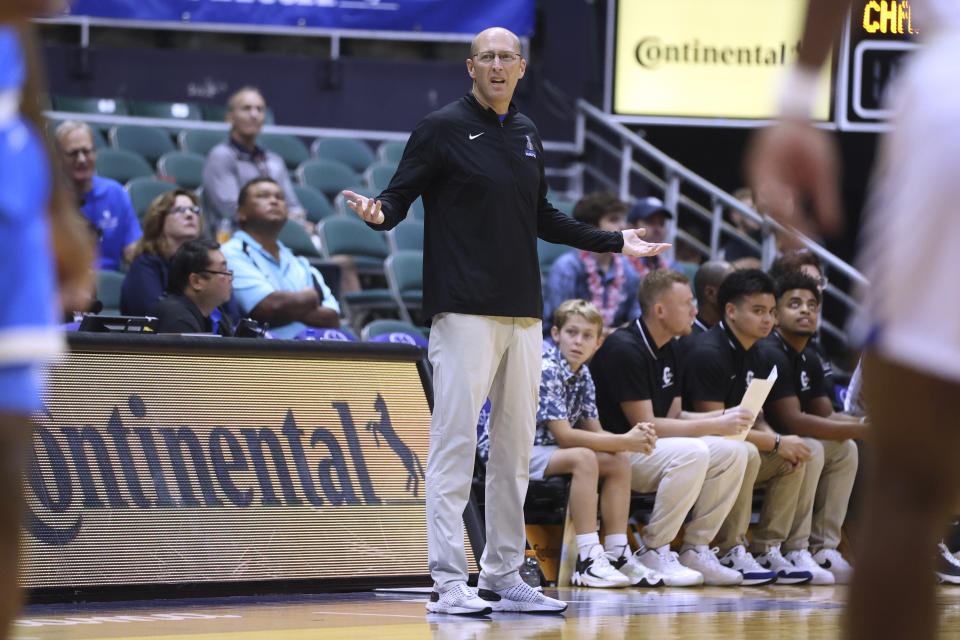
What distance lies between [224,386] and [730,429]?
8.73 ft

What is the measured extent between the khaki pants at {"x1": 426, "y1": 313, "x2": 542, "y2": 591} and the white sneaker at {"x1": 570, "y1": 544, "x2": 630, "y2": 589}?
116 cm

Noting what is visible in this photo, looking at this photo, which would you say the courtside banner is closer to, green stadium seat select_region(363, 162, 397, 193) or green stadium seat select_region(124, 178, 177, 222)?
green stadium seat select_region(363, 162, 397, 193)

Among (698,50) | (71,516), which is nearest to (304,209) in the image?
(698,50)

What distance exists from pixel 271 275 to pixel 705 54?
528 cm

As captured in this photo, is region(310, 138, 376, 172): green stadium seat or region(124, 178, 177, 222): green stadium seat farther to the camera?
region(310, 138, 376, 172): green stadium seat

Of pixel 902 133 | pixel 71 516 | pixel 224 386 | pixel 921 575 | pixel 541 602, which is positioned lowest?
pixel 541 602

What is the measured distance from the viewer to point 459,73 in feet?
41.6

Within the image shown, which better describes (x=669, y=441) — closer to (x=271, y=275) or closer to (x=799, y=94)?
(x=271, y=275)

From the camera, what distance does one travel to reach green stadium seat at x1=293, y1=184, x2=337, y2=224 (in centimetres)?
1009

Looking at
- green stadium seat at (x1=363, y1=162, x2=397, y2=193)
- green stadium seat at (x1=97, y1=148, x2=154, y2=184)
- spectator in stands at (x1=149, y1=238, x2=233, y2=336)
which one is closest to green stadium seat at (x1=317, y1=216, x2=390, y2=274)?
green stadium seat at (x1=363, y1=162, x2=397, y2=193)

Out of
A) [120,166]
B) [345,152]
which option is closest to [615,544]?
[120,166]

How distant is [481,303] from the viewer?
195 inches

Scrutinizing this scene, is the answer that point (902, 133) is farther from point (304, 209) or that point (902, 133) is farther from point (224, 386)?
point (304, 209)

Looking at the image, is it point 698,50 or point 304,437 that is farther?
point 698,50
